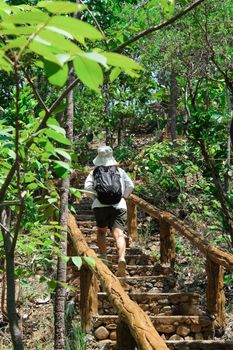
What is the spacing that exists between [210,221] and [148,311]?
3062 millimetres

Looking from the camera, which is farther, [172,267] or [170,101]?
[170,101]

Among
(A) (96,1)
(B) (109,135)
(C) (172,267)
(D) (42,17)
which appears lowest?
(C) (172,267)

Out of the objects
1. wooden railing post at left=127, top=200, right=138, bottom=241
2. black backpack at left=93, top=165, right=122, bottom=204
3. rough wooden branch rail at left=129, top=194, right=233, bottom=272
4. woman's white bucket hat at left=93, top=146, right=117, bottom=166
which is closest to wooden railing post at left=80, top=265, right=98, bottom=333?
black backpack at left=93, top=165, right=122, bottom=204

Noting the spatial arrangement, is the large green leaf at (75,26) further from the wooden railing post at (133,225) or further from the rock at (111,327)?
the wooden railing post at (133,225)

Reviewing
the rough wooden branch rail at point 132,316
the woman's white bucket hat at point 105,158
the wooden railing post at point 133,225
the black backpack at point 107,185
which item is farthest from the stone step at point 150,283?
the wooden railing post at point 133,225

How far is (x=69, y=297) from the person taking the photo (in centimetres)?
666

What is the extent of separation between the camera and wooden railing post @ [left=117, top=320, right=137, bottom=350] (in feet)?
11.1

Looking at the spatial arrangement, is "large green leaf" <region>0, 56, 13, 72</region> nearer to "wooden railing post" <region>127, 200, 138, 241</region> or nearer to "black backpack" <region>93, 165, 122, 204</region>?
"black backpack" <region>93, 165, 122, 204</region>

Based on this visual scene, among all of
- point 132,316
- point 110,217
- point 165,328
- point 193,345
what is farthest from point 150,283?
point 132,316

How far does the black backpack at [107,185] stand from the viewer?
6.20 m

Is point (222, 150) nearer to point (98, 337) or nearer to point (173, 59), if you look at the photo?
point (173, 59)

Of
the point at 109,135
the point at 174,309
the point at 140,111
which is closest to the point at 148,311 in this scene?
the point at 174,309

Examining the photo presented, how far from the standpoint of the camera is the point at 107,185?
618 cm

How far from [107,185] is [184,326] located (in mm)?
1703
